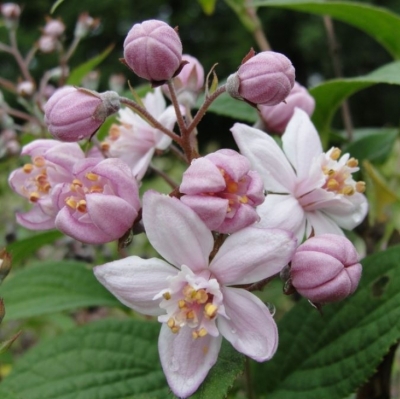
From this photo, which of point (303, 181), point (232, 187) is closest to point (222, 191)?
point (232, 187)

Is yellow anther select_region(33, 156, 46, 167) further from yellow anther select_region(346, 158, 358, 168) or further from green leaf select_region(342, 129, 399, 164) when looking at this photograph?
green leaf select_region(342, 129, 399, 164)

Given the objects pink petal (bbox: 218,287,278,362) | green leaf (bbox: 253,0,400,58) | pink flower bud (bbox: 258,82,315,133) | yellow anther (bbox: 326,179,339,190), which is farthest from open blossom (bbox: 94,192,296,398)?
green leaf (bbox: 253,0,400,58)

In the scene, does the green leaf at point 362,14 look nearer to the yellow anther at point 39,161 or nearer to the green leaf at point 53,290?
the yellow anther at point 39,161

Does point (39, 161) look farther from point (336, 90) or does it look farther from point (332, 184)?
point (336, 90)

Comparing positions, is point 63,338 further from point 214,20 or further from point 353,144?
point 214,20

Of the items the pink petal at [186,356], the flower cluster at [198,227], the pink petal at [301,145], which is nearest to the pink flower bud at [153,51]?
the flower cluster at [198,227]

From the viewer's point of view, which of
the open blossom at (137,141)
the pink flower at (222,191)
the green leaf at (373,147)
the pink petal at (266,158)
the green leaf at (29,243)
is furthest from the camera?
the green leaf at (373,147)
